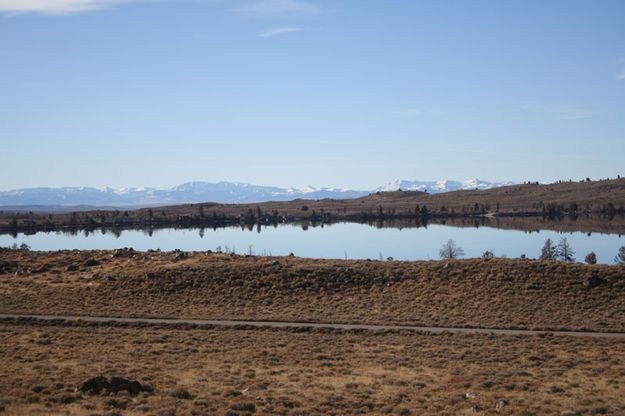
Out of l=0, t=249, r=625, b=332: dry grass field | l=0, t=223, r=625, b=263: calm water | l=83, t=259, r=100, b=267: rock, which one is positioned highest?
l=83, t=259, r=100, b=267: rock

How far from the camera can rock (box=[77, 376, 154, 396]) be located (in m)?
14.9

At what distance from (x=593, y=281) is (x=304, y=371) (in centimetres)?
1971

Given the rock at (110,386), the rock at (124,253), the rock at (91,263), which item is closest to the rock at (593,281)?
the rock at (110,386)

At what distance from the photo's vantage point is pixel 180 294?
109ft

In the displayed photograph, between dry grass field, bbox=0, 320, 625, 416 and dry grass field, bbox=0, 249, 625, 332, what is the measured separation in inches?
140

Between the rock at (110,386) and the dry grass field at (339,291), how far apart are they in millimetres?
12673

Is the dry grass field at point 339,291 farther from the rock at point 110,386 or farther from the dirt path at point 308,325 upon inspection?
the rock at point 110,386

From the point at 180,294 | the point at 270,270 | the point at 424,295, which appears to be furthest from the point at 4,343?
the point at 424,295

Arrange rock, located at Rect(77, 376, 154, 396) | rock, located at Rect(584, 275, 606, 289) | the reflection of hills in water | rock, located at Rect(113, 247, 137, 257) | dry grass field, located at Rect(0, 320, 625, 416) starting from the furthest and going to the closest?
the reflection of hills in water < rock, located at Rect(113, 247, 137, 257) < rock, located at Rect(584, 275, 606, 289) < rock, located at Rect(77, 376, 154, 396) < dry grass field, located at Rect(0, 320, 625, 416)

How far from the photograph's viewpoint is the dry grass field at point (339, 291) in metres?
27.4

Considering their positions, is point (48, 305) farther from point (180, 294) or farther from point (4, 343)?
point (4, 343)

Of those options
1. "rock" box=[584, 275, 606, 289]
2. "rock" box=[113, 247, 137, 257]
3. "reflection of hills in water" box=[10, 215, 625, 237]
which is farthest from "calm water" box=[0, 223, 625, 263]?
"rock" box=[584, 275, 606, 289]

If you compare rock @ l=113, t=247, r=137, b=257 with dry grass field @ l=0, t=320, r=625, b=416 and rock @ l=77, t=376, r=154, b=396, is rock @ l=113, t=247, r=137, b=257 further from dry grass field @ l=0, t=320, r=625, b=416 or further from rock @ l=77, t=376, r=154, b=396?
rock @ l=77, t=376, r=154, b=396

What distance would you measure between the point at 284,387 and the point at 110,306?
1770 cm
